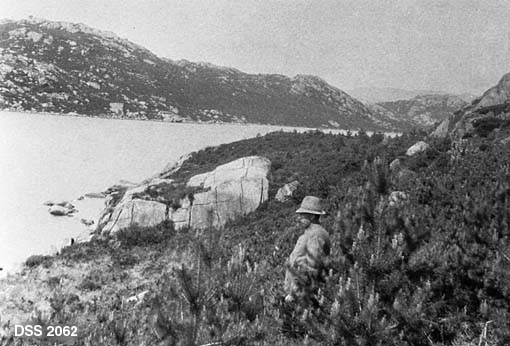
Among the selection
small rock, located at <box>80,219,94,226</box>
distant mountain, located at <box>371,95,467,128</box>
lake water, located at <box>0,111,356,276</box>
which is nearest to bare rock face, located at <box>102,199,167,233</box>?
lake water, located at <box>0,111,356,276</box>

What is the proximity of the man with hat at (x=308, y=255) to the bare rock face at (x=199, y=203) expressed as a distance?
8.76 m

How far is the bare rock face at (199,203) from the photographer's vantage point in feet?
44.2

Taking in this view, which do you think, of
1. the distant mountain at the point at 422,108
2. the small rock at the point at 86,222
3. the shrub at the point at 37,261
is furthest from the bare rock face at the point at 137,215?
the distant mountain at the point at 422,108

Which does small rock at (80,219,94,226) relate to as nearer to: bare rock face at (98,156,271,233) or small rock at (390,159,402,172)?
bare rock face at (98,156,271,233)

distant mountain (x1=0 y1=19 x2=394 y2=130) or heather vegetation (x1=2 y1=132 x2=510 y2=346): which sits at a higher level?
distant mountain (x1=0 y1=19 x2=394 y2=130)

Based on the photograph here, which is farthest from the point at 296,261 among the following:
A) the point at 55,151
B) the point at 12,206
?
the point at 55,151

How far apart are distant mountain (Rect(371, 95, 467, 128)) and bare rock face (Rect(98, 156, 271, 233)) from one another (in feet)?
435

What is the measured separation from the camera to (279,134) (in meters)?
27.8

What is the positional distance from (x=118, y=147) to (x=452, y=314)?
3196 centimetres

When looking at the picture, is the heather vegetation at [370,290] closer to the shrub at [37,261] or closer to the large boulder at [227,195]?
the shrub at [37,261]

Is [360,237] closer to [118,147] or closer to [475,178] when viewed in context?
[475,178]

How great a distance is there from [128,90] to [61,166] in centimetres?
5583

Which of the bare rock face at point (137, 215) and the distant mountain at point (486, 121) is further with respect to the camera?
the bare rock face at point (137, 215)

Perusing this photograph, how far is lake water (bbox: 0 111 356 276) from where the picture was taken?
1554 cm
